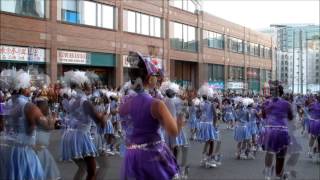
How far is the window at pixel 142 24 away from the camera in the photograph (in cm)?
4201

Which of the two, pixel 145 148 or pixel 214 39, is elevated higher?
pixel 214 39

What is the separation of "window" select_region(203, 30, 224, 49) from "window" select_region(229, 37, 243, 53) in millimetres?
3544

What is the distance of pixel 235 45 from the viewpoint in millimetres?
68500

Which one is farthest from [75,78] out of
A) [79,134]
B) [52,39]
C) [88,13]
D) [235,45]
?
[235,45]

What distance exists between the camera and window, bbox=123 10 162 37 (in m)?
42.0

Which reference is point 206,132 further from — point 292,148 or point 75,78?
point 75,78

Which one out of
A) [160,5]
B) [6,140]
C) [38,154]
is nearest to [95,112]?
[38,154]

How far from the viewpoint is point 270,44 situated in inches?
3391

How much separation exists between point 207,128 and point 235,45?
56304 mm

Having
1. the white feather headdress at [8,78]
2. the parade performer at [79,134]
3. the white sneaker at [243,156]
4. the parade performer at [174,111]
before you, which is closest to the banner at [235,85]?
the white sneaker at [243,156]

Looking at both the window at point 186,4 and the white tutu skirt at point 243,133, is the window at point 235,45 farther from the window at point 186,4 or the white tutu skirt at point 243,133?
the white tutu skirt at point 243,133

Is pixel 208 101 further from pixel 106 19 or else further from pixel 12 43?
pixel 106 19

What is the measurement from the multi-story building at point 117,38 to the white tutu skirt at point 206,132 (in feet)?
11.7

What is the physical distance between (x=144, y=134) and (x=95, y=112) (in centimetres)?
258
